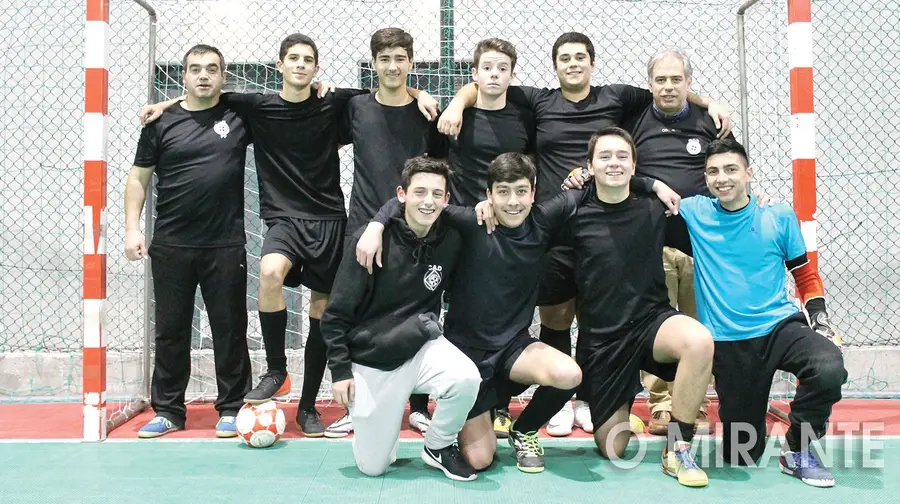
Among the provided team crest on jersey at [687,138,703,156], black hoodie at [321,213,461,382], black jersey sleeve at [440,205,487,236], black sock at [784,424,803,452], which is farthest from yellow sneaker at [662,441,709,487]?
team crest on jersey at [687,138,703,156]

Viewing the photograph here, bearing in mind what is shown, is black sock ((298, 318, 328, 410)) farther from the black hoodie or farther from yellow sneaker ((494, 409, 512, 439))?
yellow sneaker ((494, 409, 512, 439))

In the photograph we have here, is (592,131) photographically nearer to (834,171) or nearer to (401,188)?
(401,188)

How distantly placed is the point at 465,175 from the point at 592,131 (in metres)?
0.68

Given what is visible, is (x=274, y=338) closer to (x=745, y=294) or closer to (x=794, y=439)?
(x=745, y=294)

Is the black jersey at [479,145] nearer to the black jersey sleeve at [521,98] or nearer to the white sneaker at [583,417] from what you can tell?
the black jersey sleeve at [521,98]

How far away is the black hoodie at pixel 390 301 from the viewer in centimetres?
296

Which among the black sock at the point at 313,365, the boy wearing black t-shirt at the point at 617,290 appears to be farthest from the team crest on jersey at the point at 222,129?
the boy wearing black t-shirt at the point at 617,290

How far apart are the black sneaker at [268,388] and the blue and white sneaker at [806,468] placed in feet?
7.62

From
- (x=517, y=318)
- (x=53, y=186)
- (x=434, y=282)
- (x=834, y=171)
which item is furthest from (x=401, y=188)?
(x=834, y=171)

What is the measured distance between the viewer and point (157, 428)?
3676mm

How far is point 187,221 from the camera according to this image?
3.76 metres

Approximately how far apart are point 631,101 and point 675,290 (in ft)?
3.38

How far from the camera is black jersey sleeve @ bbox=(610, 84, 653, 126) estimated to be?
3.72 meters

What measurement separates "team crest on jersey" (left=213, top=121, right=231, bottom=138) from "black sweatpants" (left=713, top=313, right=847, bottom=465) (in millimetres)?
2657
